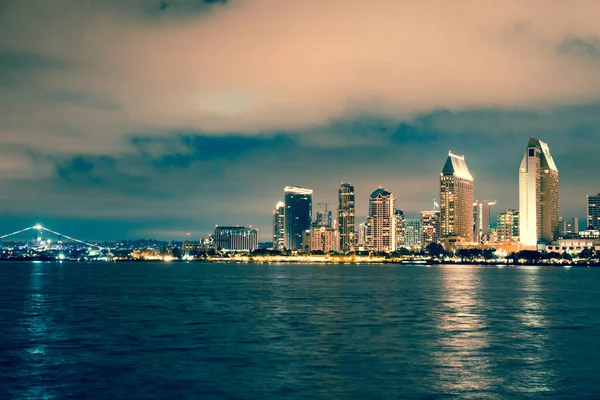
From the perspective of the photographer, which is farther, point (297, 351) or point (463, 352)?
point (297, 351)

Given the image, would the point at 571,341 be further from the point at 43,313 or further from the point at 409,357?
the point at 43,313

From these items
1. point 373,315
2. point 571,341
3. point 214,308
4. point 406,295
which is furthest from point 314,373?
point 406,295

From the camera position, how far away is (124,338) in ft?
151

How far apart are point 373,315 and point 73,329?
25.7m

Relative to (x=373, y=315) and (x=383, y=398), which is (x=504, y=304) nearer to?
(x=373, y=315)

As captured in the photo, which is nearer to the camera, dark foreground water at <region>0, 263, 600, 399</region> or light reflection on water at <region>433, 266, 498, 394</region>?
dark foreground water at <region>0, 263, 600, 399</region>

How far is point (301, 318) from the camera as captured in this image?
59.4 metres

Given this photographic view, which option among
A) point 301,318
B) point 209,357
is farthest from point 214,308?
point 209,357

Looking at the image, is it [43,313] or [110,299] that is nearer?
[43,313]

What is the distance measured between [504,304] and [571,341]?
101 feet

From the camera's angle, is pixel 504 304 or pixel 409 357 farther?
pixel 504 304

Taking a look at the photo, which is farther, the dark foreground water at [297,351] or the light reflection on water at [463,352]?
the light reflection on water at [463,352]

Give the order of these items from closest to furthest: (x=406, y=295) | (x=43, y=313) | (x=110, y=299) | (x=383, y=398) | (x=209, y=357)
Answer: (x=383, y=398), (x=209, y=357), (x=43, y=313), (x=110, y=299), (x=406, y=295)

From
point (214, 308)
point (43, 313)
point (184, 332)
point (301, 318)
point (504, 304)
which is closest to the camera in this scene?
point (184, 332)
